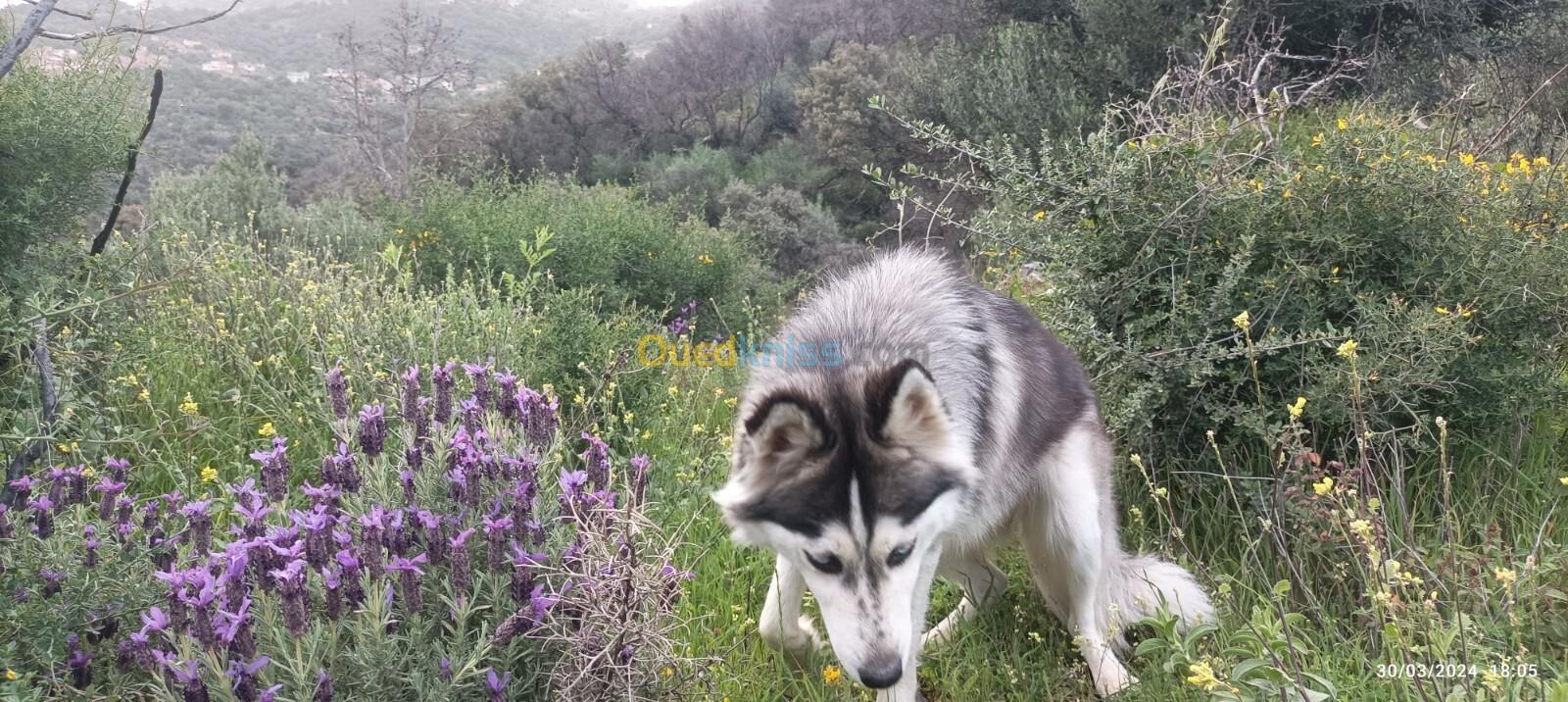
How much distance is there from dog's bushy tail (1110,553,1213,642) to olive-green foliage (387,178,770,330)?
4625 millimetres

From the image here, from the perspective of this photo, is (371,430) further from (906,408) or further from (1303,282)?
(1303,282)

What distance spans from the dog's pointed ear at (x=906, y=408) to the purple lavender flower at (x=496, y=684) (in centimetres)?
106

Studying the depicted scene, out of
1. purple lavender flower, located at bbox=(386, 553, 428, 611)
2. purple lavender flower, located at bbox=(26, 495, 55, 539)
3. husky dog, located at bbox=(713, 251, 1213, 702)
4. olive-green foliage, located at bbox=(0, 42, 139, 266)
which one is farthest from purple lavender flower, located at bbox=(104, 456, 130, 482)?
husky dog, located at bbox=(713, 251, 1213, 702)

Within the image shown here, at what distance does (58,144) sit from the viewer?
301 centimetres

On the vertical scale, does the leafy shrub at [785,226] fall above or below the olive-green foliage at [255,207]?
below

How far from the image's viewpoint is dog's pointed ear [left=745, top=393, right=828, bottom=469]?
2.07m

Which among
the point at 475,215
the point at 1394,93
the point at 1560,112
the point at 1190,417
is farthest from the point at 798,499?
the point at 1394,93

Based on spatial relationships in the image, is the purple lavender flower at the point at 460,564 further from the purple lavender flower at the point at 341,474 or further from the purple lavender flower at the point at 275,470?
the purple lavender flower at the point at 275,470

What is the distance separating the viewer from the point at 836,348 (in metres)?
2.69

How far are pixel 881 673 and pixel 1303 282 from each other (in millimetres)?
2590

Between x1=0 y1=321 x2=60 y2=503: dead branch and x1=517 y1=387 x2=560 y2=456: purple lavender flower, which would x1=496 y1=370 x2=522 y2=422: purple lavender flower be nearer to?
x1=517 y1=387 x2=560 y2=456: purple lavender flower

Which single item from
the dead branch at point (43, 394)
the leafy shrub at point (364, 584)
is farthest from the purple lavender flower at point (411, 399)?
the dead branch at point (43, 394)

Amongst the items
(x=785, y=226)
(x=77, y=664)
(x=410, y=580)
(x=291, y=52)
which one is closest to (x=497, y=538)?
(x=410, y=580)

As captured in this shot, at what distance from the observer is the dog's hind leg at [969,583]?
10.4ft
